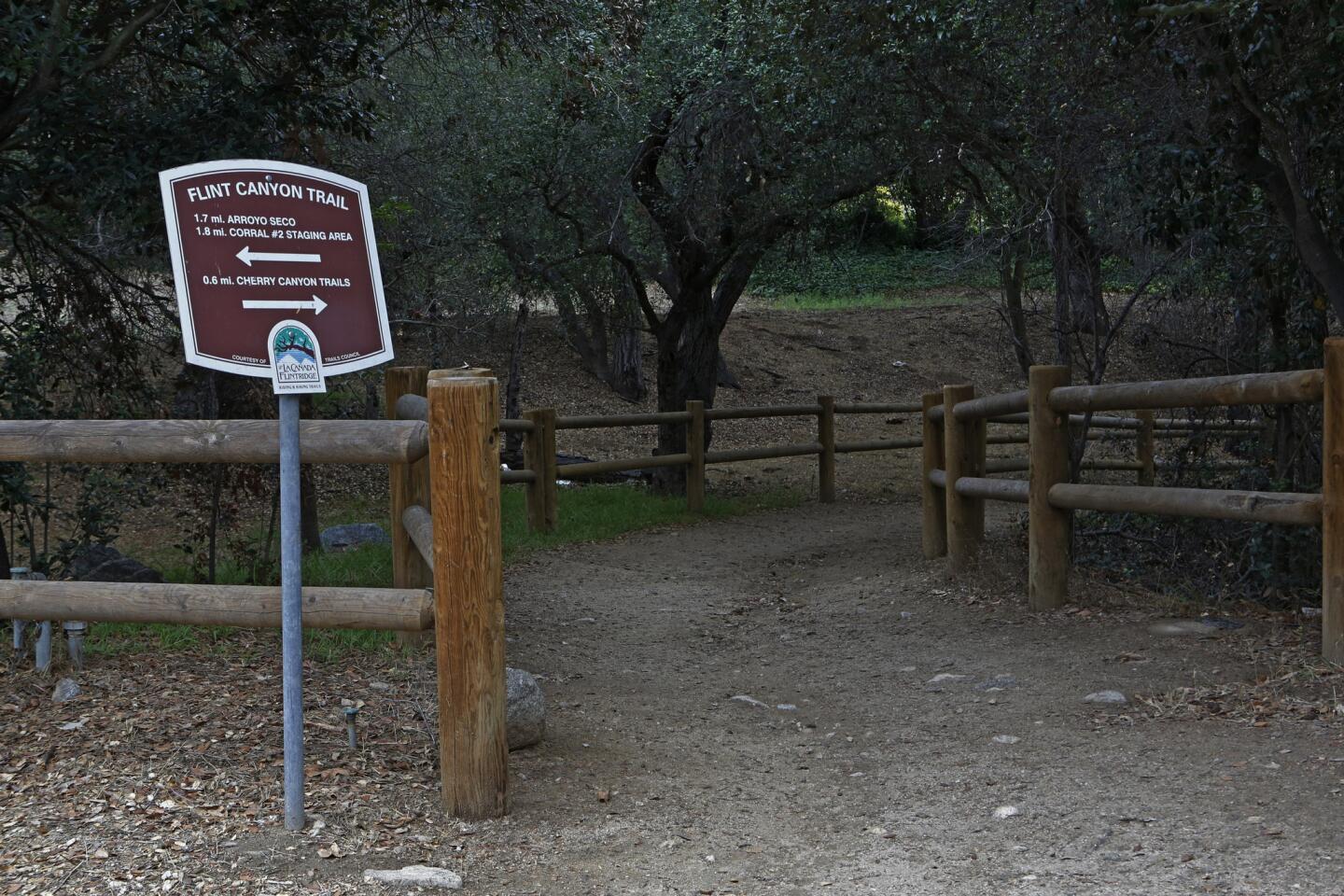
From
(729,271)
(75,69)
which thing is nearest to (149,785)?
(75,69)

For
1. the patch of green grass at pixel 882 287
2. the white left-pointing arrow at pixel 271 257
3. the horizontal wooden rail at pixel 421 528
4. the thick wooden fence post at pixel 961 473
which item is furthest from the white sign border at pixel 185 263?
the patch of green grass at pixel 882 287

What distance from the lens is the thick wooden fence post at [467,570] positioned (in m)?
3.95

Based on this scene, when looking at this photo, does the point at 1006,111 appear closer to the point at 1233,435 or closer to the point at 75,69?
the point at 1233,435

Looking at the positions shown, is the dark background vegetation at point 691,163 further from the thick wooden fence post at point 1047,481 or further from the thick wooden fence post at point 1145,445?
the thick wooden fence post at point 1145,445

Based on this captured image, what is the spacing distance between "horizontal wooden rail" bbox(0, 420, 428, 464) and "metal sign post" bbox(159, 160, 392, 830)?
276 millimetres

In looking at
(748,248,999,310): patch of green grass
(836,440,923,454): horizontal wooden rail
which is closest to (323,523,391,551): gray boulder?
(836,440,923,454): horizontal wooden rail

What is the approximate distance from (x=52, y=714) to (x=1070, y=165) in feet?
22.4

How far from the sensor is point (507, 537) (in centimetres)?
1071

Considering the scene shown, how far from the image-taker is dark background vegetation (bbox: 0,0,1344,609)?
6441 mm

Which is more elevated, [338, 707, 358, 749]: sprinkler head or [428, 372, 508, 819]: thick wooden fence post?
[428, 372, 508, 819]: thick wooden fence post

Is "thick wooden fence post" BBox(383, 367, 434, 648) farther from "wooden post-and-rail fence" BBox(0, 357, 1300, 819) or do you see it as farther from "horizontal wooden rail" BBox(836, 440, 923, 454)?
"horizontal wooden rail" BBox(836, 440, 923, 454)

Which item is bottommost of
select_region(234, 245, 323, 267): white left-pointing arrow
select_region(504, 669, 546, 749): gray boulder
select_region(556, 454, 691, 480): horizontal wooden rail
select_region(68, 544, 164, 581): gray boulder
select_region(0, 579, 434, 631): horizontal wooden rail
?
select_region(504, 669, 546, 749): gray boulder

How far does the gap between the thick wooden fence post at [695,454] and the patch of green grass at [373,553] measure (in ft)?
0.53

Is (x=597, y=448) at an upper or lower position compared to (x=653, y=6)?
lower
